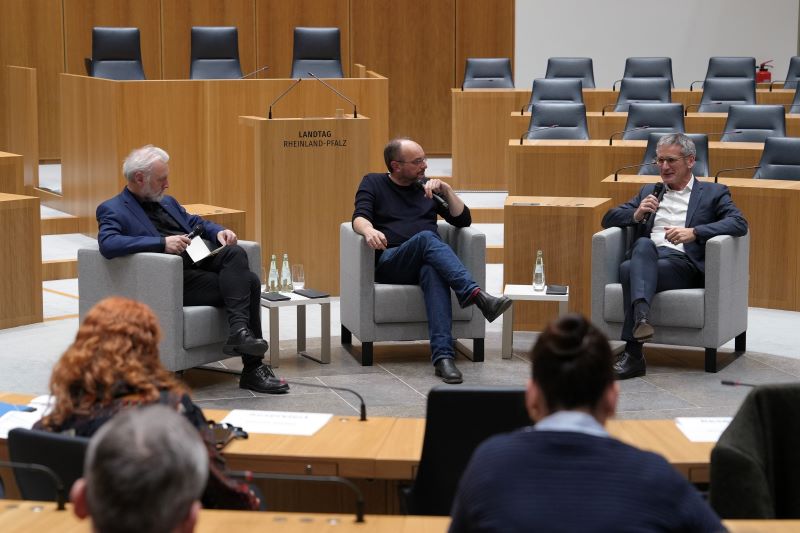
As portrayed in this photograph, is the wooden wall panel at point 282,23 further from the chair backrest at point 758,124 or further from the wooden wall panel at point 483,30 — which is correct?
the chair backrest at point 758,124

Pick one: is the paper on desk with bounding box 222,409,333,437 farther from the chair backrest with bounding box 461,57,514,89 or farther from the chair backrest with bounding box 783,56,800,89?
the chair backrest with bounding box 783,56,800,89

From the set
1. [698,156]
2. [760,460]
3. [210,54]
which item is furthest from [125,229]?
[210,54]

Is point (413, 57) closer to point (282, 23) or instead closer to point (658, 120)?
point (282, 23)

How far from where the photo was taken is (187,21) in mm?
12570

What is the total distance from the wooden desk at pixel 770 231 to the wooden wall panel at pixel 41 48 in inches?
277

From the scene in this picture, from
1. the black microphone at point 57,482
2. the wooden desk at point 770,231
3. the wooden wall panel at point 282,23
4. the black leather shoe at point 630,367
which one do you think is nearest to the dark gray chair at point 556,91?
the wooden wall panel at point 282,23

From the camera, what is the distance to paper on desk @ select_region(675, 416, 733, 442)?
3027mm

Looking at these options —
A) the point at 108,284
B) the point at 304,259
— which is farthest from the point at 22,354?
the point at 304,259

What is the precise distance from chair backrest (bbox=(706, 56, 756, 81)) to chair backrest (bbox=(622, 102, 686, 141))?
2790 millimetres

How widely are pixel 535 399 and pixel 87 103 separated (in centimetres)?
755

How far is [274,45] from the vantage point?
13.0 meters

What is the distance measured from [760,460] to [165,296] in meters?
3.06

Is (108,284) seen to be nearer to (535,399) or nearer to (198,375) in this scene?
(198,375)

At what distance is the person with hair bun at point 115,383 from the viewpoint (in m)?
2.59
